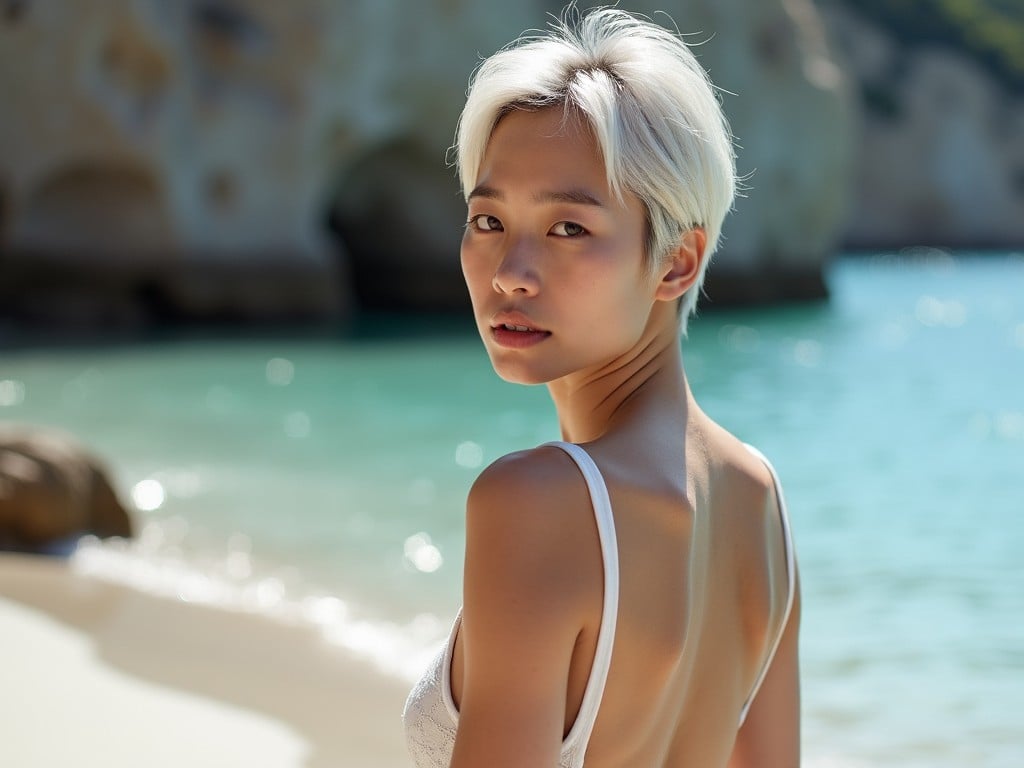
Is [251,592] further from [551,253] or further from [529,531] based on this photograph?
[529,531]

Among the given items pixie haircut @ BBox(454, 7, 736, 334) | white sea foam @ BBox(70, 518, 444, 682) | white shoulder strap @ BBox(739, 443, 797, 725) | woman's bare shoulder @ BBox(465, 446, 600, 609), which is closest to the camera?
woman's bare shoulder @ BBox(465, 446, 600, 609)

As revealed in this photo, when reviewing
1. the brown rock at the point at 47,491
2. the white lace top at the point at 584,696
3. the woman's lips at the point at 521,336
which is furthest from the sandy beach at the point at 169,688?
the woman's lips at the point at 521,336

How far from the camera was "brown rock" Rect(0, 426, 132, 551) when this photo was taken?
5832mm

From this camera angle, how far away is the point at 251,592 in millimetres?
5613

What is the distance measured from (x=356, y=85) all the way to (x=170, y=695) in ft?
45.1

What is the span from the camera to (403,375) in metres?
13.0

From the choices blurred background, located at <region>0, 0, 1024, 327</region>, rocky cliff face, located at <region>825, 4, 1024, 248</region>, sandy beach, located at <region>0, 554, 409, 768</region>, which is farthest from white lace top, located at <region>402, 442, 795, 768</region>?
rocky cliff face, located at <region>825, 4, 1024, 248</region>

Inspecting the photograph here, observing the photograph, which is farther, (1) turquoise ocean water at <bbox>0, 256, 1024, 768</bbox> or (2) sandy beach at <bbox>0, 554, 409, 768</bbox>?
(1) turquoise ocean water at <bbox>0, 256, 1024, 768</bbox>

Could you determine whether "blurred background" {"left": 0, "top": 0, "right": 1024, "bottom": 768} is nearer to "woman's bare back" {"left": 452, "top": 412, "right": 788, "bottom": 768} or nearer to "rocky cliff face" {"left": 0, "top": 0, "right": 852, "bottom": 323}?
"rocky cliff face" {"left": 0, "top": 0, "right": 852, "bottom": 323}

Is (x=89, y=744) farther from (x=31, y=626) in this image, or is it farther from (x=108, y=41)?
(x=108, y=41)

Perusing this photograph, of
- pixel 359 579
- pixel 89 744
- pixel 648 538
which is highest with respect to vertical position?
pixel 359 579

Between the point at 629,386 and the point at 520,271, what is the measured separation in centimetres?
19

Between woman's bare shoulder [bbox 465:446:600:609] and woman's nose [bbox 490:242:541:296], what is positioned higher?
woman's nose [bbox 490:242:541:296]

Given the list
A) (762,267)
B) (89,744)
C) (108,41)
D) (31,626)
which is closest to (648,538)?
(89,744)
